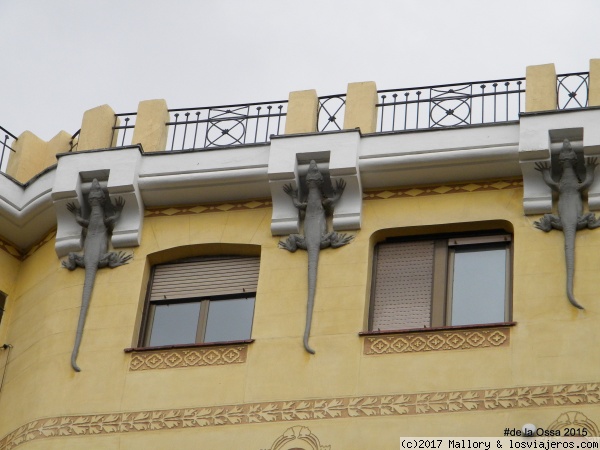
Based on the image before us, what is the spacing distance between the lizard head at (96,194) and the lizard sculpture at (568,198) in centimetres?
552

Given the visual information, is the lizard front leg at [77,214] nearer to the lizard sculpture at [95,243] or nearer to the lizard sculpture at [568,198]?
the lizard sculpture at [95,243]

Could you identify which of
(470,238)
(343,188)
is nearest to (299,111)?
(343,188)

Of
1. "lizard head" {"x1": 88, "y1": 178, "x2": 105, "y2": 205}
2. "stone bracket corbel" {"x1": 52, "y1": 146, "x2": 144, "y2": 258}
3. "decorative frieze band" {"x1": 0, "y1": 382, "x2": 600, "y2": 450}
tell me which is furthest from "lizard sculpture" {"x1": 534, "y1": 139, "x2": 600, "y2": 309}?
"lizard head" {"x1": 88, "y1": 178, "x2": 105, "y2": 205}

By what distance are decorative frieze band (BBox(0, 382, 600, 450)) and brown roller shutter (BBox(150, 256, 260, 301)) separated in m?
1.91

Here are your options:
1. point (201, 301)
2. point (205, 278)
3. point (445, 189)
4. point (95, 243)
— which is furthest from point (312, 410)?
point (95, 243)

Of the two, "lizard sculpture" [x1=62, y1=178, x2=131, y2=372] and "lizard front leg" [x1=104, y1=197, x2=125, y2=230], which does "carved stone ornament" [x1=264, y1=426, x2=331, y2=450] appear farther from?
"lizard front leg" [x1=104, y1=197, x2=125, y2=230]

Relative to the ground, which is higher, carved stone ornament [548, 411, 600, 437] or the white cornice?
the white cornice

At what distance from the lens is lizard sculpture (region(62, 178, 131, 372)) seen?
21562mm

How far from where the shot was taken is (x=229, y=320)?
21156 millimetres

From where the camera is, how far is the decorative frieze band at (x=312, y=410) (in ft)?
62.5

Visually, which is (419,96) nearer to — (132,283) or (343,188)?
(343,188)

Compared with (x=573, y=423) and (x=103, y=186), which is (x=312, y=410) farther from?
(x=103, y=186)

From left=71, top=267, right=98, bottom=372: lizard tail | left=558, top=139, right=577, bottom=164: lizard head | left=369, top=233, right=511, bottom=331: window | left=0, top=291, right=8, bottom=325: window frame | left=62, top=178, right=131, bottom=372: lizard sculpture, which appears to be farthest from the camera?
left=0, top=291, right=8, bottom=325: window frame

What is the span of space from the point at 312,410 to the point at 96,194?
4339 millimetres
